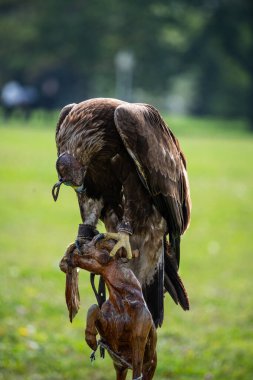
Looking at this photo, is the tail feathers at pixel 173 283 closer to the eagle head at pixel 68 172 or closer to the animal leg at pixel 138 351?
the animal leg at pixel 138 351

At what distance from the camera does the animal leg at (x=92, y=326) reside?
3.34 m

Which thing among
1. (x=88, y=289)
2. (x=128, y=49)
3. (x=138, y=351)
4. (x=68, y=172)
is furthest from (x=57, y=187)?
(x=128, y=49)

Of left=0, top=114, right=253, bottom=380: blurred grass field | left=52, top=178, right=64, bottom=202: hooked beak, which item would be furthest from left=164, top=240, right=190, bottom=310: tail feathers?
left=0, top=114, right=253, bottom=380: blurred grass field

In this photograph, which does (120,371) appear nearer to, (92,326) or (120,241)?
(92,326)

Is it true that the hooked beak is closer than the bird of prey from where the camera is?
Yes

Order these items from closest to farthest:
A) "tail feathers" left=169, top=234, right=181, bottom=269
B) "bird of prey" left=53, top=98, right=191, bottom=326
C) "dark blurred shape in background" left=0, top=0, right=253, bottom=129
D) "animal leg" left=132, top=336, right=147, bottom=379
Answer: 1. "animal leg" left=132, top=336, right=147, bottom=379
2. "bird of prey" left=53, top=98, right=191, bottom=326
3. "tail feathers" left=169, top=234, right=181, bottom=269
4. "dark blurred shape in background" left=0, top=0, right=253, bottom=129

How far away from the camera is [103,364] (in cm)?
651

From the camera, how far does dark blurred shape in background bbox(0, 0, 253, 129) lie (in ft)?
136

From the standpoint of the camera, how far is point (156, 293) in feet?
13.0

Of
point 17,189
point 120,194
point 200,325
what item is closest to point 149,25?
point 17,189

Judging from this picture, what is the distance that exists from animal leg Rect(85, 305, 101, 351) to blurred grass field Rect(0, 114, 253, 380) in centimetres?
286

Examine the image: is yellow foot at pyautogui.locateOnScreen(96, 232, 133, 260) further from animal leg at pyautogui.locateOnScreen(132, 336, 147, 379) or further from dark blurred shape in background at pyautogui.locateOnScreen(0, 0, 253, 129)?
dark blurred shape in background at pyautogui.locateOnScreen(0, 0, 253, 129)

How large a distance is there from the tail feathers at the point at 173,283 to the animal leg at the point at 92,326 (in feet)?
2.36

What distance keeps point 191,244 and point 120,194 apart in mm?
7862
